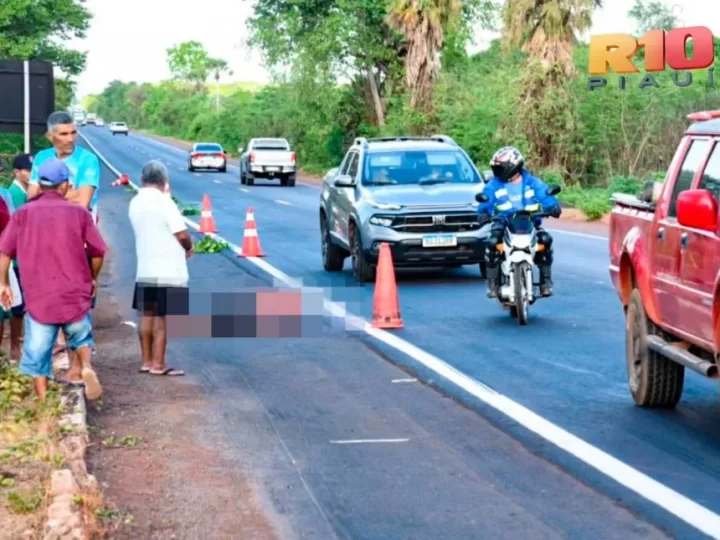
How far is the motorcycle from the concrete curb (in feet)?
18.9

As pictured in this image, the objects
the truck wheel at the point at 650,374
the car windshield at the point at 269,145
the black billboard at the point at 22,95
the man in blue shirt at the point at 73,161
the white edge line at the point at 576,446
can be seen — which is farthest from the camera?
the car windshield at the point at 269,145

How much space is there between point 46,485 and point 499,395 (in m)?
4.08

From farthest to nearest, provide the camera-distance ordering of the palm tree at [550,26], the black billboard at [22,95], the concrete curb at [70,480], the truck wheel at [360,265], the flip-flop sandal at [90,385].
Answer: the palm tree at [550,26], the truck wheel at [360,265], the black billboard at [22,95], the flip-flop sandal at [90,385], the concrete curb at [70,480]

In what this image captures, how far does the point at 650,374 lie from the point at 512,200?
5302 mm

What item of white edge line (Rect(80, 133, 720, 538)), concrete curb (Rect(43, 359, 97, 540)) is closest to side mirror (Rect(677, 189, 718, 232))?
white edge line (Rect(80, 133, 720, 538))

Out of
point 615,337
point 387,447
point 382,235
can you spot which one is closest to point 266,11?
point 382,235

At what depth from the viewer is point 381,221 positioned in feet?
61.5

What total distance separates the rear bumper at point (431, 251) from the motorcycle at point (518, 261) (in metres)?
3.56

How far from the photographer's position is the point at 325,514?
23.8 ft

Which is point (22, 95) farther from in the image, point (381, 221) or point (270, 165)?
point (270, 165)

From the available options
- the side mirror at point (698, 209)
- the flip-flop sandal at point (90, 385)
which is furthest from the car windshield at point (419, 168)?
the side mirror at point (698, 209)

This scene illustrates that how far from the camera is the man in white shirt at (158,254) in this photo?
11.6 metres

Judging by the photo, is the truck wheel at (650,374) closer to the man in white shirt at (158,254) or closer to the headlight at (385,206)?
the man in white shirt at (158,254)

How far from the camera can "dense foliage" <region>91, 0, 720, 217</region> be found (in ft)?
127
